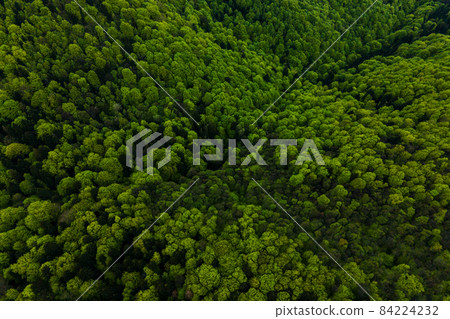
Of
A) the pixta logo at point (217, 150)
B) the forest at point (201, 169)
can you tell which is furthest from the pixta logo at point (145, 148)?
the forest at point (201, 169)

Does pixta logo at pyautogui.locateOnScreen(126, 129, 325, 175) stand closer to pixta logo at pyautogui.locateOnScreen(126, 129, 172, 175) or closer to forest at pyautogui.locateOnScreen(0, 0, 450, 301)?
pixta logo at pyautogui.locateOnScreen(126, 129, 172, 175)

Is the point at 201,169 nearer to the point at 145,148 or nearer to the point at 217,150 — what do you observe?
the point at 217,150

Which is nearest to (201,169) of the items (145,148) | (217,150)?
(217,150)

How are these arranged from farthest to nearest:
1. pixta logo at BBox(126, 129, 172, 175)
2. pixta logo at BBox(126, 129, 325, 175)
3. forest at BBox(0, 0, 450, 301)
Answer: pixta logo at BBox(126, 129, 325, 175), pixta logo at BBox(126, 129, 172, 175), forest at BBox(0, 0, 450, 301)

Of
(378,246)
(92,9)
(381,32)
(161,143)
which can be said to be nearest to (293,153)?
(378,246)

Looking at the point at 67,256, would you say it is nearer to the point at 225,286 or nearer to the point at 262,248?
the point at 225,286

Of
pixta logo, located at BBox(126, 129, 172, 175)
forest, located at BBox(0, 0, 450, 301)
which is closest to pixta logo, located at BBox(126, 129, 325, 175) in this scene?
pixta logo, located at BBox(126, 129, 172, 175)

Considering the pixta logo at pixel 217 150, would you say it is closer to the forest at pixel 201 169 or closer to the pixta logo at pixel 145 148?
the pixta logo at pixel 145 148
